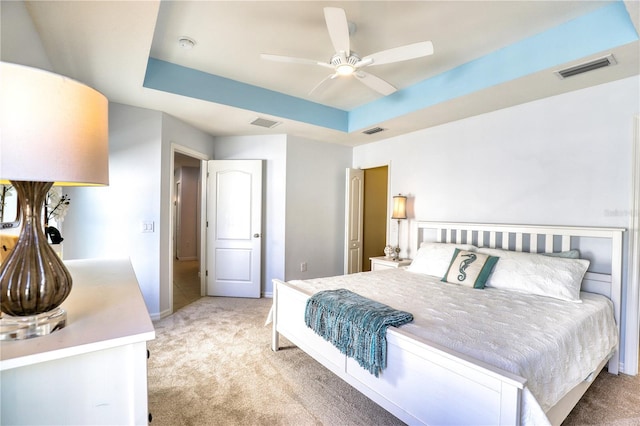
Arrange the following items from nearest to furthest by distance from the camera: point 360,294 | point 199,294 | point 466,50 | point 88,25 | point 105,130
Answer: point 105,130, point 88,25, point 360,294, point 466,50, point 199,294

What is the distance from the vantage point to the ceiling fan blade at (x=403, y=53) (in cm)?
203

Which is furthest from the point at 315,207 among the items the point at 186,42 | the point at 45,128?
the point at 45,128

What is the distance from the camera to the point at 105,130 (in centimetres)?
90

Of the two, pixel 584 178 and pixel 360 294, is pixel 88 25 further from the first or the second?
pixel 584 178

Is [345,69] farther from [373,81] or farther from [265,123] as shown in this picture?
[265,123]

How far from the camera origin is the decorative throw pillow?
267cm

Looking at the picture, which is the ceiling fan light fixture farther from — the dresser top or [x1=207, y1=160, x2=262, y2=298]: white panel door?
[x1=207, y1=160, x2=262, y2=298]: white panel door

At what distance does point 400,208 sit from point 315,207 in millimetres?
1383

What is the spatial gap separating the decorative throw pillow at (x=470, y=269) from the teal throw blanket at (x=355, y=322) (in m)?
1.12

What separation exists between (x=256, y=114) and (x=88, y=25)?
1756 millimetres

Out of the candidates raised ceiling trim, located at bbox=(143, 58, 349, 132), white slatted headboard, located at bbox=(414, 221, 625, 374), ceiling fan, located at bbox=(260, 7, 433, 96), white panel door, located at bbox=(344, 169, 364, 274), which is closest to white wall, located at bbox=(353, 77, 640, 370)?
white slatted headboard, located at bbox=(414, 221, 625, 374)

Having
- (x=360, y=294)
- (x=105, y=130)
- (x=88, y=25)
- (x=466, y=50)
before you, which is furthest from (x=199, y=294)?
(x=466, y=50)

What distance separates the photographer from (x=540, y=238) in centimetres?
292

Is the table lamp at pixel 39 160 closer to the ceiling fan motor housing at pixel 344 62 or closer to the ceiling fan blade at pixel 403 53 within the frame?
the ceiling fan motor housing at pixel 344 62
